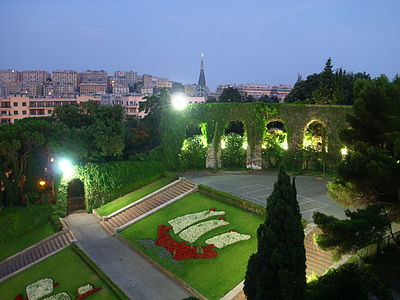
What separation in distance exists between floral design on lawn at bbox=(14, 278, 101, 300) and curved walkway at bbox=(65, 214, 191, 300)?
3.35 feet

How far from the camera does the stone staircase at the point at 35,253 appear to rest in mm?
18111

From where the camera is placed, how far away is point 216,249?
15844 millimetres

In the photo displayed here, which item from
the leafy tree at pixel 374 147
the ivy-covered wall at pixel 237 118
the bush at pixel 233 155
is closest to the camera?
the leafy tree at pixel 374 147

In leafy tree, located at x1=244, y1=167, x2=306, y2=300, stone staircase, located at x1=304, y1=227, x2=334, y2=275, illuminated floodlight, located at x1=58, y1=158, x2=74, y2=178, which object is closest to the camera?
leafy tree, located at x1=244, y1=167, x2=306, y2=300

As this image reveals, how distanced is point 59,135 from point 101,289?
13.4 metres

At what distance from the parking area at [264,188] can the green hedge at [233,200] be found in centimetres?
89

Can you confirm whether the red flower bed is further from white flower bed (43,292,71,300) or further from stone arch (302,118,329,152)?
stone arch (302,118,329,152)

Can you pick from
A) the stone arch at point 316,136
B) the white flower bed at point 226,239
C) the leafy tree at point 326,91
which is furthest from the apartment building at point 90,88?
the white flower bed at point 226,239

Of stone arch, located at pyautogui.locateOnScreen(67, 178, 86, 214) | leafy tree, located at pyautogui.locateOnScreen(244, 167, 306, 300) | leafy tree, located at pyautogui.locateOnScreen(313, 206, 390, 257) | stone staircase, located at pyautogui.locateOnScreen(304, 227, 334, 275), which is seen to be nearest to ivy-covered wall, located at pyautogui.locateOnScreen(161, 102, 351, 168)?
stone arch, located at pyautogui.locateOnScreen(67, 178, 86, 214)

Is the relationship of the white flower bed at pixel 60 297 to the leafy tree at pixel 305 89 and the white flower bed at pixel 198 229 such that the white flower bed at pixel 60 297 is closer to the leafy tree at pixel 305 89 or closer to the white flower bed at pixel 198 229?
the white flower bed at pixel 198 229

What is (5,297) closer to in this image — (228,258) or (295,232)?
(228,258)

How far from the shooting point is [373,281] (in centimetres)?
975

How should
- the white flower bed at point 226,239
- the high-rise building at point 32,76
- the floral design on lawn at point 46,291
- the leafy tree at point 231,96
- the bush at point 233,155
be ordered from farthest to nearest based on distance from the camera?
the high-rise building at point 32,76 < the leafy tree at point 231,96 < the bush at point 233,155 < the white flower bed at point 226,239 < the floral design on lawn at point 46,291

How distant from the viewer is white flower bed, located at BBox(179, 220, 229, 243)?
17111 millimetres
